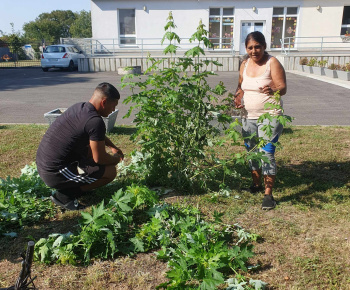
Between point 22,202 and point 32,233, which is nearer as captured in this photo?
point 32,233

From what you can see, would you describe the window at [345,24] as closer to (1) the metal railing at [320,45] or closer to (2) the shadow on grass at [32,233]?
(1) the metal railing at [320,45]

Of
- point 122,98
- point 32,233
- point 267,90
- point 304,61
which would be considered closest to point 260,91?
point 267,90

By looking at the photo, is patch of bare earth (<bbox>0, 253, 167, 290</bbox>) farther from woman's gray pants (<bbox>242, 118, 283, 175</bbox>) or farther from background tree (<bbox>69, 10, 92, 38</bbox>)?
background tree (<bbox>69, 10, 92, 38</bbox>)

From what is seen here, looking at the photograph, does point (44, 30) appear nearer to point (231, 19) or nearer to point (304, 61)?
point (231, 19)

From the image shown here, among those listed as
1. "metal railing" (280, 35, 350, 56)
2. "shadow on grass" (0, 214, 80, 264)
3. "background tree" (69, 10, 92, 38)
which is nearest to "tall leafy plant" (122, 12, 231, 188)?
"shadow on grass" (0, 214, 80, 264)

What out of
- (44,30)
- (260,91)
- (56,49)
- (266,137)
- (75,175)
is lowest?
(75,175)

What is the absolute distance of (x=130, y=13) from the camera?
2384 cm

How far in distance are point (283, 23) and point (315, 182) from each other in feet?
71.5

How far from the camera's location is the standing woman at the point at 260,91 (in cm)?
351

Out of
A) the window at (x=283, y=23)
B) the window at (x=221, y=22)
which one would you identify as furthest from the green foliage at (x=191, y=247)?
the window at (x=283, y=23)

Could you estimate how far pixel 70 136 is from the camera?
11.2 ft

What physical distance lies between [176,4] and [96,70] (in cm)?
726

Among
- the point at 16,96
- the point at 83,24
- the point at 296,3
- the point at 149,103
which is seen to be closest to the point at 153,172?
the point at 149,103

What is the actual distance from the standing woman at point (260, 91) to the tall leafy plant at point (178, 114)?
29 cm
